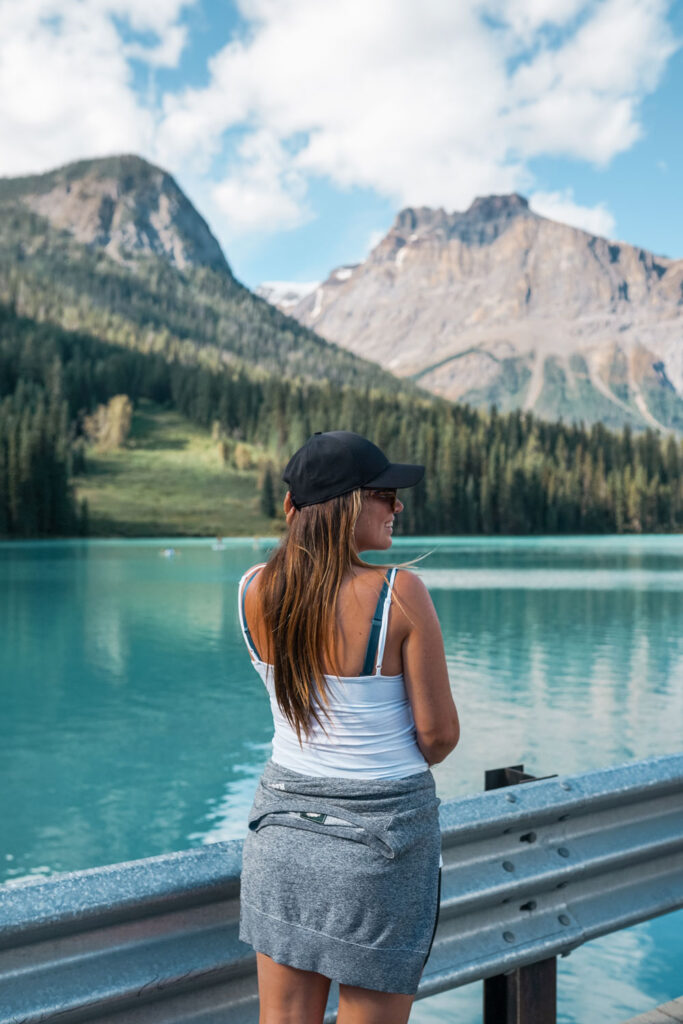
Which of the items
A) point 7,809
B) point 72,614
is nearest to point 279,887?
point 7,809

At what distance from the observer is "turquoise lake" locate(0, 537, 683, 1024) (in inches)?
394

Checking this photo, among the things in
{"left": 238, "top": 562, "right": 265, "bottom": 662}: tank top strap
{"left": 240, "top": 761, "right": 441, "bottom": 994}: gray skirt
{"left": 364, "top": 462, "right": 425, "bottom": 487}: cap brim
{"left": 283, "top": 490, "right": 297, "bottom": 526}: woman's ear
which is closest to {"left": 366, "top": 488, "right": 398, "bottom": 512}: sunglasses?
Result: {"left": 364, "top": 462, "right": 425, "bottom": 487}: cap brim

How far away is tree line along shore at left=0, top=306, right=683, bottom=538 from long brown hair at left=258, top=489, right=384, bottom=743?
119 metres

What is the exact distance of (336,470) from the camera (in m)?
2.54

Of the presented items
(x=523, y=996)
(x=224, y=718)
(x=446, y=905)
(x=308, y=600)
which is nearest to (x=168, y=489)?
(x=224, y=718)

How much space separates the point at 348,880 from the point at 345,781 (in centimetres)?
24

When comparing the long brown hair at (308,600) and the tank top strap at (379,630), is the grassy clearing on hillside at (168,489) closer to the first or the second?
the long brown hair at (308,600)

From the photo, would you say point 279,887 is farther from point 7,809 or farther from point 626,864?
point 7,809

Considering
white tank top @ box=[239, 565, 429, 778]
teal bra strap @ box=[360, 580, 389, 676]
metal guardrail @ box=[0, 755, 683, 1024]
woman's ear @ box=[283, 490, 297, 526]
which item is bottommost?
metal guardrail @ box=[0, 755, 683, 1024]

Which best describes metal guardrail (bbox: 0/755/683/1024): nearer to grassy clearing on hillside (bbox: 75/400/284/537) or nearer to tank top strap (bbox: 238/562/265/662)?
tank top strap (bbox: 238/562/265/662)

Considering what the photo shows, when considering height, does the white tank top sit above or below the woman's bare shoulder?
below

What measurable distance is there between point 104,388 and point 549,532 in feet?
311

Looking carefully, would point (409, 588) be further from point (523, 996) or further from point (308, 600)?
point (523, 996)

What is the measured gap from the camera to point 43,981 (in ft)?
7.27
